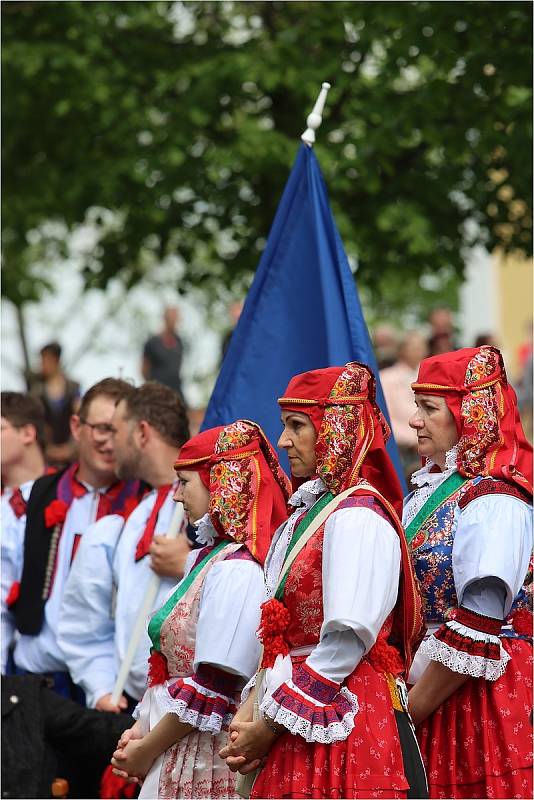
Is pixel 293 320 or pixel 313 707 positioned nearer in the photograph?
pixel 313 707

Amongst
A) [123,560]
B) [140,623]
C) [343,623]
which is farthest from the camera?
[123,560]

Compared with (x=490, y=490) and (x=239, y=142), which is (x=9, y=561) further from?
(x=239, y=142)

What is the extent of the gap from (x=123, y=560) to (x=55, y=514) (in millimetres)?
648

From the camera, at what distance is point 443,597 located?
469 centimetres

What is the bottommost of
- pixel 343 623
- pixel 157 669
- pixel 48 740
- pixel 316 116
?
pixel 48 740

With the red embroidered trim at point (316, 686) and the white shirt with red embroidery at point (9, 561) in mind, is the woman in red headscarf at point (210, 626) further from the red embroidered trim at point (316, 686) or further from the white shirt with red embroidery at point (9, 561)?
the white shirt with red embroidery at point (9, 561)

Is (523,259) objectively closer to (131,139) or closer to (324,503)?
(131,139)

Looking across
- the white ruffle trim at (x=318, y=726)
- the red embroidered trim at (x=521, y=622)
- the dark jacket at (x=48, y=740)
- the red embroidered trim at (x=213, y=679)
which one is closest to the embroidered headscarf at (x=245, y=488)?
the red embroidered trim at (x=213, y=679)

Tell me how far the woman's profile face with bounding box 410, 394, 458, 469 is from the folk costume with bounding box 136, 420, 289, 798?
0.50m

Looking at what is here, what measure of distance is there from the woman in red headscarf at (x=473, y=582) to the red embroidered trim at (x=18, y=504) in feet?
8.72

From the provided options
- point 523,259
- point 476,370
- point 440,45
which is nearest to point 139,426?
point 476,370

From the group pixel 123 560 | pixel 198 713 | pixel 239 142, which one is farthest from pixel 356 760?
pixel 239 142

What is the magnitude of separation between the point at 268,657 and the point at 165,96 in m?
7.34

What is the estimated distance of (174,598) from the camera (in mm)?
4898
